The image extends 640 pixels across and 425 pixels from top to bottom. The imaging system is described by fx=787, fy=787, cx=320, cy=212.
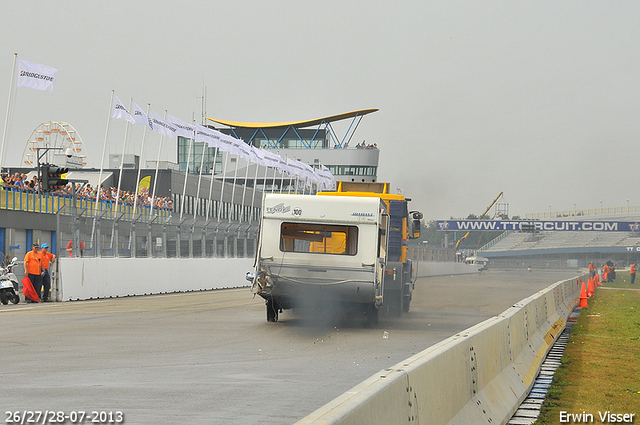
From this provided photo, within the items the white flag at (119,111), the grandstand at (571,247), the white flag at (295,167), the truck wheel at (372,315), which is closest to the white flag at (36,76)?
the white flag at (119,111)

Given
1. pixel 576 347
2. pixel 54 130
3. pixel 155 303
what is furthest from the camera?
pixel 54 130

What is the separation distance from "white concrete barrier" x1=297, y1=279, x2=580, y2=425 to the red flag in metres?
14.8

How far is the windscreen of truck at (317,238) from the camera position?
51.2ft

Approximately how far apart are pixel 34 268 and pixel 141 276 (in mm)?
6103

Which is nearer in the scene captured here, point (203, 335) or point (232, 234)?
point (203, 335)

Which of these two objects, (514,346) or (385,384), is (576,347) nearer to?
(514,346)

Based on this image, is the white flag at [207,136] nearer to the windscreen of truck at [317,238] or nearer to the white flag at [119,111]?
the white flag at [119,111]

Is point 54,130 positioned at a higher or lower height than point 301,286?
higher

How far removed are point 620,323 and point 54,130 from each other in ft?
168

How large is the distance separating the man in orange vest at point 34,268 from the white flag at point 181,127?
15.3 metres

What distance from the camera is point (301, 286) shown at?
1534 centimetres

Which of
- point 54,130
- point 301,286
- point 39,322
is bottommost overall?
point 39,322

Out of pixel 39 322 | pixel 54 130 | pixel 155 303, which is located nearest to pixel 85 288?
pixel 155 303

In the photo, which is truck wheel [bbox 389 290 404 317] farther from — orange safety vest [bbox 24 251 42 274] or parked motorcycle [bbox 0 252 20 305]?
parked motorcycle [bbox 0 252 20 305]
